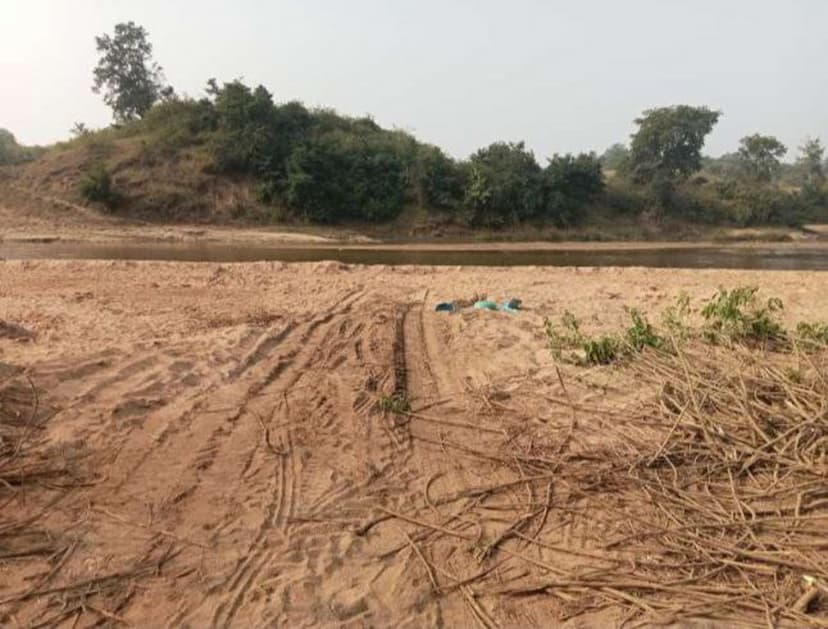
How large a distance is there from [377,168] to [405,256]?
13.0m

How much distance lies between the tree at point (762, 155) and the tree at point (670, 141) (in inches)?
309

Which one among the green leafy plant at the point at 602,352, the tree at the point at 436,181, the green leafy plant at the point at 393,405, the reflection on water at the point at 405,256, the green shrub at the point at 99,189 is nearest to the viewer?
the green leafy plant at the point at 393,405

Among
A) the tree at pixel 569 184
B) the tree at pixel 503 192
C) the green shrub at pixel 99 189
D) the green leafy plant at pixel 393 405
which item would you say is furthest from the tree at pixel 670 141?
the green leafy plant at pixel 393 405

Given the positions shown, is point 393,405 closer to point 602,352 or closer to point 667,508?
point 667,508

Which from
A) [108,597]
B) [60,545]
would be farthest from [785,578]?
[60,545]

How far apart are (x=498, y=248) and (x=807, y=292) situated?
49.7 ft

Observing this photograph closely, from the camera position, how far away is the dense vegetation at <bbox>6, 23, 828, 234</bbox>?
1186 inches

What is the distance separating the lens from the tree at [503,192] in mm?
32406

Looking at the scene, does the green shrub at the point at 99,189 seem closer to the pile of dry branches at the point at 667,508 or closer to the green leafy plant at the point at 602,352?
the green leafy plant at the point at 602,352

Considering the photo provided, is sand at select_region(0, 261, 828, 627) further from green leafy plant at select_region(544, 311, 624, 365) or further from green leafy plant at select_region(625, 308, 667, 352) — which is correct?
green leafy plant at select_region(625, 308, 667, 352)

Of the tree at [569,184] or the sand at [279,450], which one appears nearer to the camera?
the sand at [279,450]

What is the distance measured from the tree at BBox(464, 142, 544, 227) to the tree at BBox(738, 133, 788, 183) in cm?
2219

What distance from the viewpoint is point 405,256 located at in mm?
20766

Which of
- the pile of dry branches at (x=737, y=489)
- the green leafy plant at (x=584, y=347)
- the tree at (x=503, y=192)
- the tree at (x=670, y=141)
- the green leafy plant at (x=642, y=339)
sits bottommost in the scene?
the pile of dry branches at (x=737, y=489)
